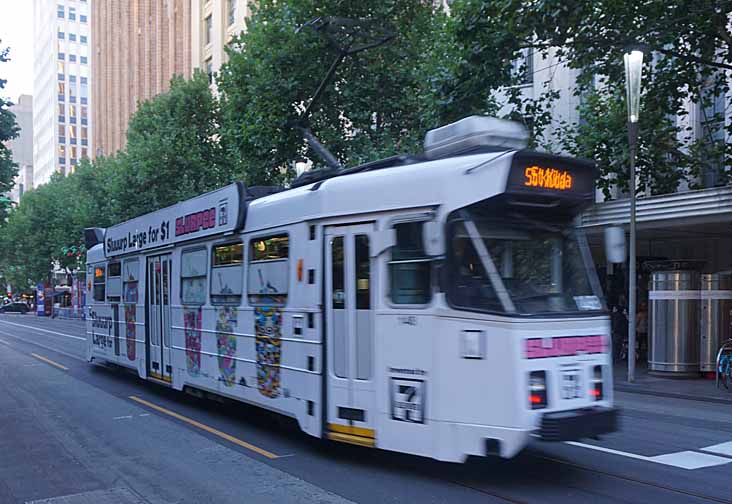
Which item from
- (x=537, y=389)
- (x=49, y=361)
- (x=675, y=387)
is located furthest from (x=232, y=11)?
(x=537, y=389)

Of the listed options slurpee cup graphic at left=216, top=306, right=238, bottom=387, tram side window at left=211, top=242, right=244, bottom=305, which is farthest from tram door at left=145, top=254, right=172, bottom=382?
slurpee cup graphic at left=216, top=306, right=238, bottom=387

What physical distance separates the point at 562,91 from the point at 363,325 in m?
19.8

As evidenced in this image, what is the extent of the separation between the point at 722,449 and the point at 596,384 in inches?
111

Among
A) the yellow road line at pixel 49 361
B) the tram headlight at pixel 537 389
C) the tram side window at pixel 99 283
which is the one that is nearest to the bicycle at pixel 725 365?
the tram headlight at pixel 537 389

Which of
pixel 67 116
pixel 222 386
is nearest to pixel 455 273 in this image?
pixel 222 386

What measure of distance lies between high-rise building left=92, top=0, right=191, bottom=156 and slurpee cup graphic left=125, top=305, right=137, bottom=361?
37388 mm

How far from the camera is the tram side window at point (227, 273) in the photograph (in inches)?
402

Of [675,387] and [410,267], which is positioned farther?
[675,387]

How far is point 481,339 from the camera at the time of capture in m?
6.62

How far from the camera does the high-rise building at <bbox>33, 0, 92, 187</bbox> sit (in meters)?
123

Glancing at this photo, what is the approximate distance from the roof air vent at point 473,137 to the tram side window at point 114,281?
974 centimetres

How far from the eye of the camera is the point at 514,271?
684 centimetres

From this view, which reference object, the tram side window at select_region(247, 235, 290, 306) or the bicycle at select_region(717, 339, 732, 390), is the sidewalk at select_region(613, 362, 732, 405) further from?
the tram side window at select_region(247, 235, 290, 306)

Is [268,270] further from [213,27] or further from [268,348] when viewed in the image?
[213,27]
